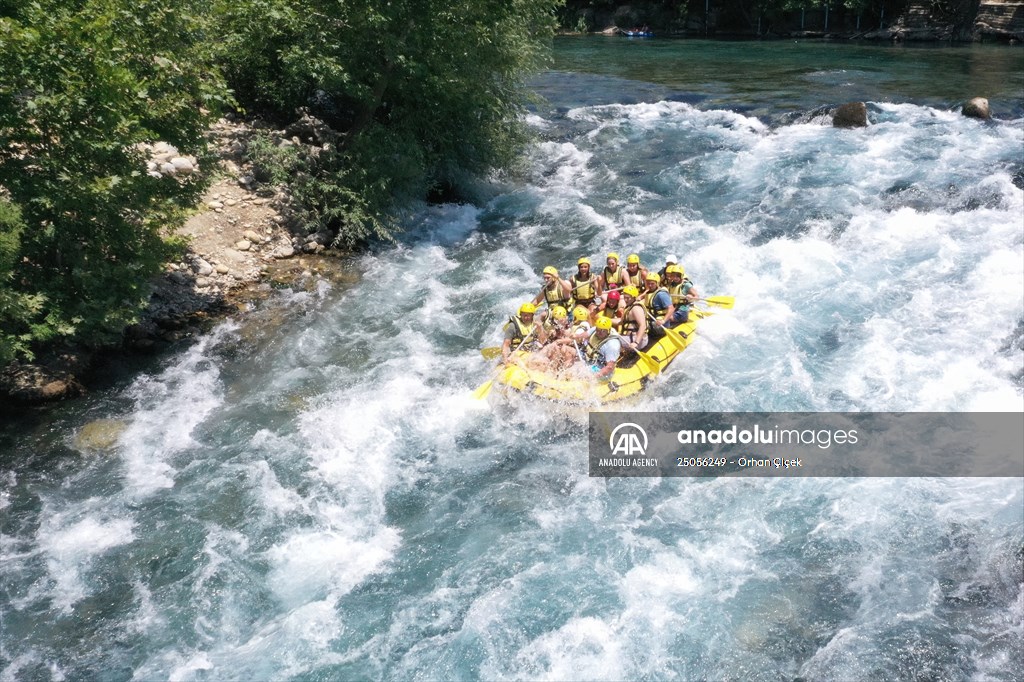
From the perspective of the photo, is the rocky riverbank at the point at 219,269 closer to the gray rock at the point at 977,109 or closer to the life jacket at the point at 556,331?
Result: the life jacket at the point at 556,331

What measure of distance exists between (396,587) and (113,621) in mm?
2478

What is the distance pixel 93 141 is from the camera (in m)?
8.73

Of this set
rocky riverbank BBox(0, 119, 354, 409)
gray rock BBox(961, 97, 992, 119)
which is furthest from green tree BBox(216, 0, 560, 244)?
gray rock BBox(961, 97, 992, 119)

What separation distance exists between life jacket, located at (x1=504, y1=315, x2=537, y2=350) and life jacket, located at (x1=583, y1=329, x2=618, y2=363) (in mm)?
684

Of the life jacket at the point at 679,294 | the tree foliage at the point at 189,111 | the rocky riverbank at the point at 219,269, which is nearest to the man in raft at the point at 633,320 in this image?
the life jacket at the point at 679,294

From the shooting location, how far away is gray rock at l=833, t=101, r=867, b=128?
19.7m

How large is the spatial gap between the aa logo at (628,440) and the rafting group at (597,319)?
2.20 feet

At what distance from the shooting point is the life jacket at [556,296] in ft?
36.3

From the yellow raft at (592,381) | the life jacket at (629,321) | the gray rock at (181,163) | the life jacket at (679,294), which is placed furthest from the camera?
the gray rock at (181,163)

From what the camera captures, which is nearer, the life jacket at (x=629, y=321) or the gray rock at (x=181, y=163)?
the life jacket at (x=629, y=321)

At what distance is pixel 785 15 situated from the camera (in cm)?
3941

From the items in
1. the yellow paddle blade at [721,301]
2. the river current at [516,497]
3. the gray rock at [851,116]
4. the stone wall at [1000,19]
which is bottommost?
the river current at [516,497]

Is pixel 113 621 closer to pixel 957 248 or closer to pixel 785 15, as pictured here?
pixel 957 248

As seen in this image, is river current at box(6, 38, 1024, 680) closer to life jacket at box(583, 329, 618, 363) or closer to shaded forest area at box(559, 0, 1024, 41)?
life jacket at box(583, 329, 618, 363)
